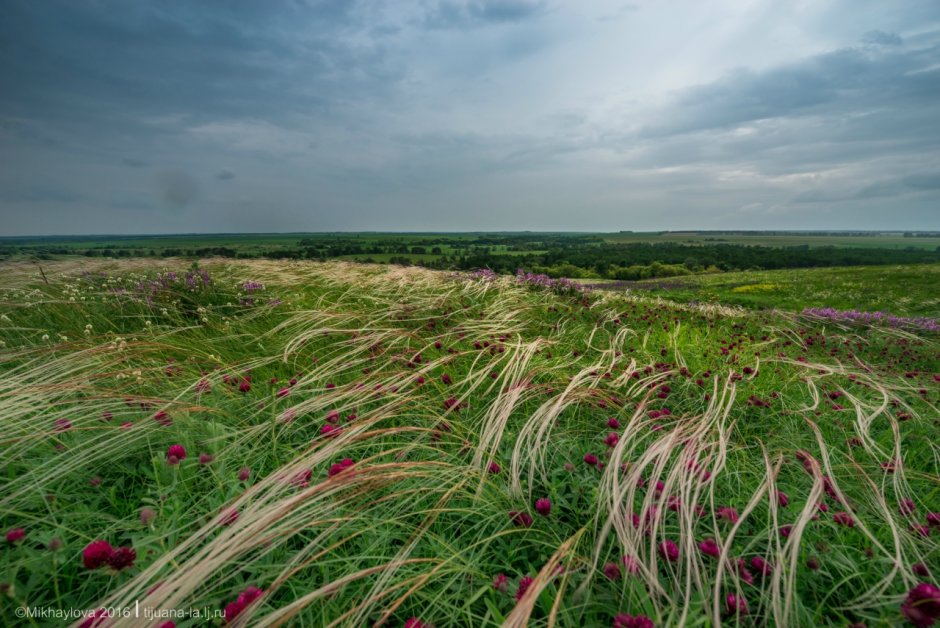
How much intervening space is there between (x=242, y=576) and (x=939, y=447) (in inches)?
170

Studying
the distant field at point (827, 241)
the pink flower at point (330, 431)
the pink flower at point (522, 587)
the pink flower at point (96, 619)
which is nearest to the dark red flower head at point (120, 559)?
the pink flower at point (96, 619)

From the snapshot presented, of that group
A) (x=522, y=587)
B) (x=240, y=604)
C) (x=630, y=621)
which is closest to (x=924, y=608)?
(x=630, y=621)

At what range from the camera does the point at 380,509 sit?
1677 mm

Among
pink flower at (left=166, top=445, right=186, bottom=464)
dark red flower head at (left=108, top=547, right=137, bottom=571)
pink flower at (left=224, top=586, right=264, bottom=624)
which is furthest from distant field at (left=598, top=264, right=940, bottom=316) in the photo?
dark red flower head at (left=108, top=547, right=137, bottom=571)

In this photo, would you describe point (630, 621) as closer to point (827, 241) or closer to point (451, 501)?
point (451, 501)

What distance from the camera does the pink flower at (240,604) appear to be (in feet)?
3.48

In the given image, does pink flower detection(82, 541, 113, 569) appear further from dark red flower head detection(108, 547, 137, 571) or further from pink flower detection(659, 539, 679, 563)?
pink flower detection(659, 539, 679, 563)

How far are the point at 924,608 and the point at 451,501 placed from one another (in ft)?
5.13

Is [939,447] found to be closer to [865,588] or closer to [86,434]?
[865,588]

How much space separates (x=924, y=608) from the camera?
3.50 ft

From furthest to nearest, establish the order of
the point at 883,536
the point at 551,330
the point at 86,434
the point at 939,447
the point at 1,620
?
the point at 551,330 → the point at 939,447 → the point at 86,434 → the point at 883,536 → the point at 1,620

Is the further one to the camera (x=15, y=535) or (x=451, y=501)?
(x=451, y=501)

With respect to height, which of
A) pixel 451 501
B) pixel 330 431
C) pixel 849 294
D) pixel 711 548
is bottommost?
pixel 849 294

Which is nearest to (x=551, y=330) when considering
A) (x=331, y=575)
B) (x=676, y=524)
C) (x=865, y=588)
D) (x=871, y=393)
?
(x=871, y=393)
